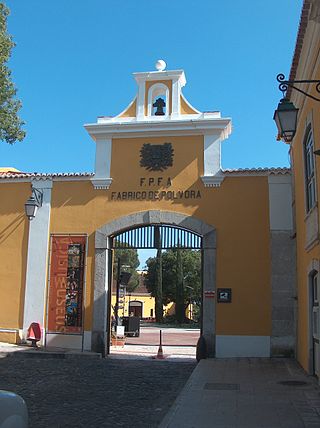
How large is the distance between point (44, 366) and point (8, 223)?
482cm

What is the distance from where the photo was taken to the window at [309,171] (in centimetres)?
998

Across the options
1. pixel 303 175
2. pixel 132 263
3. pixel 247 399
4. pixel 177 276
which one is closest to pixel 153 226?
pixel 303 175

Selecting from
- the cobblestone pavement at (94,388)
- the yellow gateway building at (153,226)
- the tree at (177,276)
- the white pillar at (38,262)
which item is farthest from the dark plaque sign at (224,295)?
the tree at (177,276)

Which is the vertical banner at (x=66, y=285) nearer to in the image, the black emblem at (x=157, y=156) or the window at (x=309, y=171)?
the black emblem at (x=157, y=156)

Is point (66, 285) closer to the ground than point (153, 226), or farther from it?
closer to the ground

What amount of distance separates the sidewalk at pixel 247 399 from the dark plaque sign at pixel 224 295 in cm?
238

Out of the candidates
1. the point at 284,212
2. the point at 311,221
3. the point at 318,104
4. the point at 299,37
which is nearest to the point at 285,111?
the point at 318,104

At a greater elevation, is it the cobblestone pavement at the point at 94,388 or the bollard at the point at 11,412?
the bollard at the point at 11,412

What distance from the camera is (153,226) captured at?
14.3 meters

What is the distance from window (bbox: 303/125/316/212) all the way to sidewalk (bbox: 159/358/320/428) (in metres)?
3.37

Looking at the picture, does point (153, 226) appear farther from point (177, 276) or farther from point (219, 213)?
point (177, 276)

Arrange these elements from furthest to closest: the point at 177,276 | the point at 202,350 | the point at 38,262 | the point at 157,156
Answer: the point at 177,276 < the point at 38,262 < the point at 157,156 < the point at 202,350

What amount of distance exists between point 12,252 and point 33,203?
1.58 metres

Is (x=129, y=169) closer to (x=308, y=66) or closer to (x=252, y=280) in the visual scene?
(x=252, y=280)
